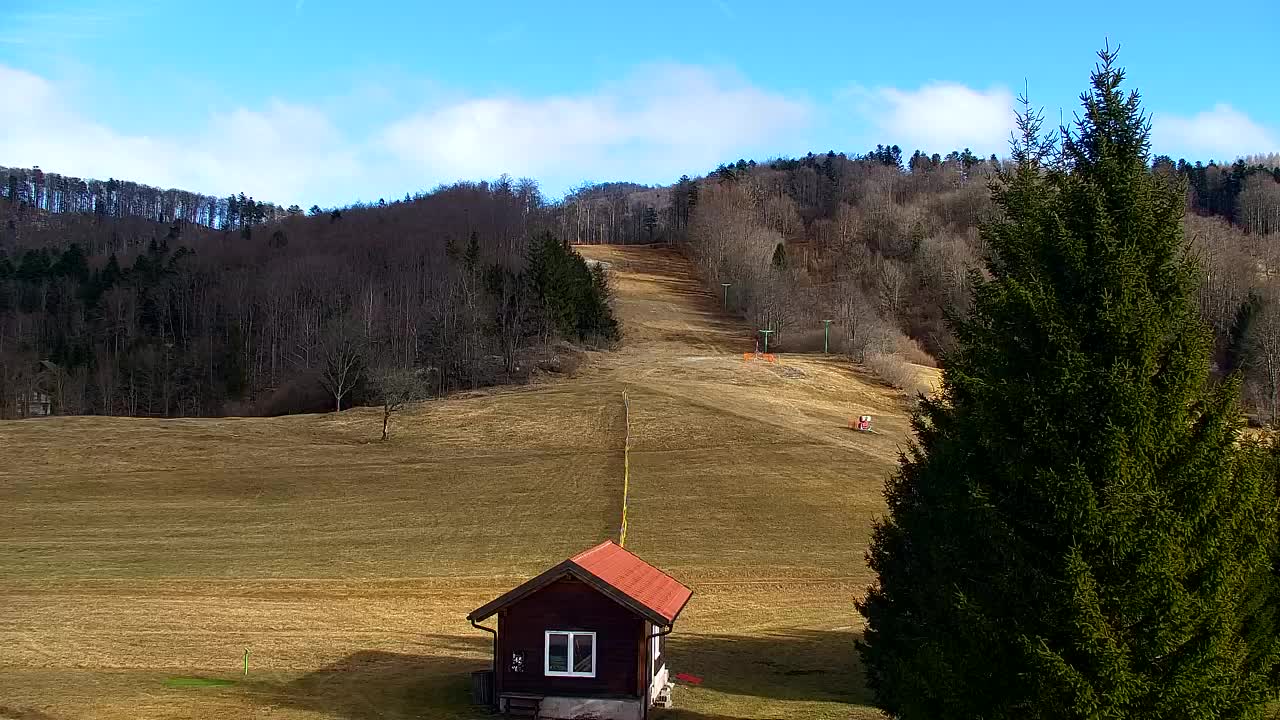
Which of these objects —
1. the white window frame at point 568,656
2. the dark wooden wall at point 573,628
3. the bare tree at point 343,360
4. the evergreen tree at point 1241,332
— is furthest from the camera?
the evergreen tree at point 1241,332

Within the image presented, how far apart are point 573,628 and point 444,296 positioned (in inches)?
3055

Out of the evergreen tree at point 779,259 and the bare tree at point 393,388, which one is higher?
the evergreen tree at point 779,259

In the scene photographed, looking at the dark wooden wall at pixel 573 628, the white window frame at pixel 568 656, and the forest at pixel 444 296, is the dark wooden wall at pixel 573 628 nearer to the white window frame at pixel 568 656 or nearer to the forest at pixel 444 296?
the white window frame at pixel 568 656

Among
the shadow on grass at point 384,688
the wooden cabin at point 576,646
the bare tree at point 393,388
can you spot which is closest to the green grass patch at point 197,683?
the shadow on grass at point 384,688

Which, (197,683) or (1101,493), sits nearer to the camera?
(1101,493)

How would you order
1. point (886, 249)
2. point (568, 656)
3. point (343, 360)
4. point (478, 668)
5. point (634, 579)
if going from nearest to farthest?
point (568, 656)
point (634, 579)
point (478, 668)
point (343, 360)
point (886, 249)

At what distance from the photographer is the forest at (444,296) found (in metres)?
83.8

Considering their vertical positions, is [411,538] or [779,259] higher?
[779,259]

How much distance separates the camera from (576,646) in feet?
69.6

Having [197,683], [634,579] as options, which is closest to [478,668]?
[634,579]

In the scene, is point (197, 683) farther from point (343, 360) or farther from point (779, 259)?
point (779, 259)

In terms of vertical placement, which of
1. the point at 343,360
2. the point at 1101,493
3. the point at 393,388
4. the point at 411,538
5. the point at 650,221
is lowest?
the point at 411,538

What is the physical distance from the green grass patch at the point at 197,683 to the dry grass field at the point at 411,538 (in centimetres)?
13

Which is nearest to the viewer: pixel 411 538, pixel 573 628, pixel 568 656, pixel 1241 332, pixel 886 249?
pixel 568 656
